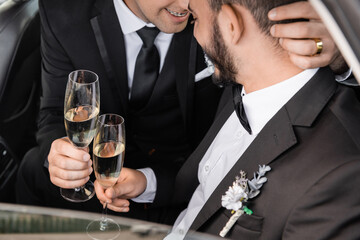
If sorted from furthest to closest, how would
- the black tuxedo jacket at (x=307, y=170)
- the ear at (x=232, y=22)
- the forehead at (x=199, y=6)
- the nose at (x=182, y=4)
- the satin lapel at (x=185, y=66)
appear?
the satin lapel at (x=185, y=66)
the nose at (x=182, y=4)
the forehead at (x=199, y=6)
the ear at (x=232, y=22)
the black tuxedo jacket at (x=307, y=170)

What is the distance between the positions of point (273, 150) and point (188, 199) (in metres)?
0.60

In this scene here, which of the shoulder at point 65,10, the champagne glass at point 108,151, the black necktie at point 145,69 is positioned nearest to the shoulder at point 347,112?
the champagne glass at point 108,151

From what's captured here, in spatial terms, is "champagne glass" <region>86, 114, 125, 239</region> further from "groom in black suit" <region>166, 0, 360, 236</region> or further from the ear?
the ear

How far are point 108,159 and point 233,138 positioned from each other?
47cm

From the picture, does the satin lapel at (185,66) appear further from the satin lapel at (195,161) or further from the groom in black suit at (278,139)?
the groom in black suit at (278,139)

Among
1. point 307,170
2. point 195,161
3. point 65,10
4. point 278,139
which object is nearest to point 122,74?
point 65,10

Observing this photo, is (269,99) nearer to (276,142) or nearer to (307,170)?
(276,142)

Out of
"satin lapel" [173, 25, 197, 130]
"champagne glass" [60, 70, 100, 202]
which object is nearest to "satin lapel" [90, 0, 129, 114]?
"satin lapel" [173, 25, 197, 130]

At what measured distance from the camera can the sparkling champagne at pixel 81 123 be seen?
135cm

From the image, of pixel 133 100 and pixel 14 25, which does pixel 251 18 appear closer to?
pixel 133 100

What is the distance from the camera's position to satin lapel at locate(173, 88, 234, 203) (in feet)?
5.55

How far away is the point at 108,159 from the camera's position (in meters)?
1.29

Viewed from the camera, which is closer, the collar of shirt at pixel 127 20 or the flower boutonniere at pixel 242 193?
the flower boutonniere at pixel 242 193

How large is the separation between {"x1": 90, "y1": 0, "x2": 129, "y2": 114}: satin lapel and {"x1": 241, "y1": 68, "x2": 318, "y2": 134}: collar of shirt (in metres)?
0.65
